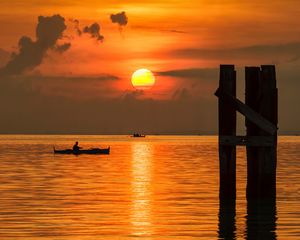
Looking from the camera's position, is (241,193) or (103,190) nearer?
(241,193)

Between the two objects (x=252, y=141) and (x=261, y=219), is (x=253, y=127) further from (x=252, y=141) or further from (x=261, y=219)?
(x=261, y=219)

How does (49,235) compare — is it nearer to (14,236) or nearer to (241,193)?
(14,236)

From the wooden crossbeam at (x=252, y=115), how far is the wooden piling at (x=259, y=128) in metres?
0.23

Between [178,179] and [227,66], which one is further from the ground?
[227,66]

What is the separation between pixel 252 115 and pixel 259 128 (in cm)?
59

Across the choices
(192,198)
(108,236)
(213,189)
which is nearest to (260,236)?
(108,236)

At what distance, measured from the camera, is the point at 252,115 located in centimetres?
2644

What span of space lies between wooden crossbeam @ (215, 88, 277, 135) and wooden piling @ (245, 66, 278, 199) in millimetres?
233

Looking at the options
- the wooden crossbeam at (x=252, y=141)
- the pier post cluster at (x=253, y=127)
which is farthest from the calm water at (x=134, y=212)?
the wooden crossbeam at (x=252, y=141)

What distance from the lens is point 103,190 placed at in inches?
1533

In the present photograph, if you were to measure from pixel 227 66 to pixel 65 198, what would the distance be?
10.3 metres

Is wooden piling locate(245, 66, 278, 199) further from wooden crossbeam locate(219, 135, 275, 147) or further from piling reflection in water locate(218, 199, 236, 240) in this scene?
piling reflection in water locate(218, 199, 236, 240)

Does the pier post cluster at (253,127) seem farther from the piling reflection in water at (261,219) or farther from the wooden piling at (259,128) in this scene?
the piling reflection in water at (261,219)

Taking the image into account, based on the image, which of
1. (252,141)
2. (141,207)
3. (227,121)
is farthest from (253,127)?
(141,207)
